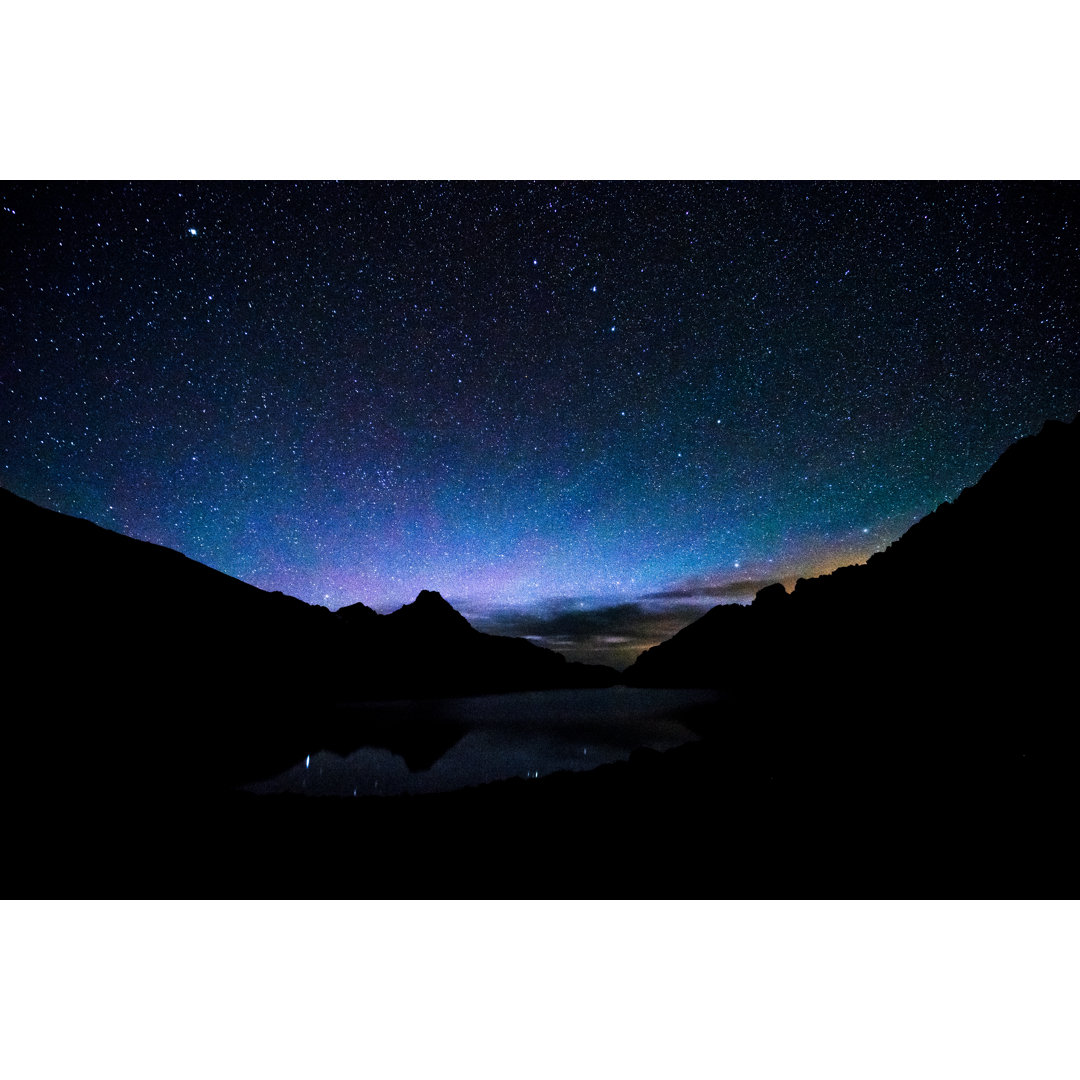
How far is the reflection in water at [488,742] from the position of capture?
531 cm

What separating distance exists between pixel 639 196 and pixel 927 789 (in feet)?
16.7

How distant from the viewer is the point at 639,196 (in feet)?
9.66

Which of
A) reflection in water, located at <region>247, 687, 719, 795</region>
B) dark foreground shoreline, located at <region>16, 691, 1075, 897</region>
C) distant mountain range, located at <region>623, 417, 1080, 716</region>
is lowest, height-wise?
reflection in water, located at <region>247, 687, 719, 795</region>

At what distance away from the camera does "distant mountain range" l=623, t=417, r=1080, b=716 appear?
3.52m

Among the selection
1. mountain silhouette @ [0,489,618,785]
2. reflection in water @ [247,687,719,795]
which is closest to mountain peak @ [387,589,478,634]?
mountain silhouette @ [0,489,618,785]

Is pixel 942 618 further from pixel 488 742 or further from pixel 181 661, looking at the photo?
pixel 181 661

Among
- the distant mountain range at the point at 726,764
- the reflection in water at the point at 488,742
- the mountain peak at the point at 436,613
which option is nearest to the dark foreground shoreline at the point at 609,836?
the distant mountain range at the point at 726,764

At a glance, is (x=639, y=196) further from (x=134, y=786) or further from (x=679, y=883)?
(x=134, y=786)

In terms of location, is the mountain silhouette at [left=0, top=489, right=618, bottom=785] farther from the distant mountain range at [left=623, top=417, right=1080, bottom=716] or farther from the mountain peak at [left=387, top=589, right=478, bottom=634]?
the distant mountain range at [left=623, top=417, right=1080, bottom=716]

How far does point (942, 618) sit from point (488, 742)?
22.5 feet

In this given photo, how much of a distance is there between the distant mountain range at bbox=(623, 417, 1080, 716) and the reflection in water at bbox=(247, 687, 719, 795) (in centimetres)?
102

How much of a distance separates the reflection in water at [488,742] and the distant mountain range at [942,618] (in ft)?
3.36

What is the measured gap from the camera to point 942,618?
5.25 m
